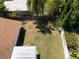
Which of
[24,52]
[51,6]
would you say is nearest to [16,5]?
[51,6]

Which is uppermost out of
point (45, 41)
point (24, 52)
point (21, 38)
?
point (21, 38)

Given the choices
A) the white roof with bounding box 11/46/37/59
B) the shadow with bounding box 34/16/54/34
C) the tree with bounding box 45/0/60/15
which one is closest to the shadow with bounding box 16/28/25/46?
the shadow with bounding box 34/16/54/34

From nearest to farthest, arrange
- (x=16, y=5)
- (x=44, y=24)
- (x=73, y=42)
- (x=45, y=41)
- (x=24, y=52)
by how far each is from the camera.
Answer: (x=24, y=52) → (x=73, y=42) → (x=45, y=41) → (x=44, y=24) → (x=16, y=5)

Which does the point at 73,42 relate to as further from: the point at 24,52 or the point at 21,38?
the point at 24,52

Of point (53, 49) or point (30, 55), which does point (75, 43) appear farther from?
point (30, 55)

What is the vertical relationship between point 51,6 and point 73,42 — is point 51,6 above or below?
above

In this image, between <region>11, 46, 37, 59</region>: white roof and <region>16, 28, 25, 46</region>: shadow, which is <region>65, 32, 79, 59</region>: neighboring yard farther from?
<region>16, 28, 25, 46</region>: shadow

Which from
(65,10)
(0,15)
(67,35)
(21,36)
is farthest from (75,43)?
(0,15)

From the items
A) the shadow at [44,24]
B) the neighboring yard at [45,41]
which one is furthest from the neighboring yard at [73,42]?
the shadow at [44,24]
